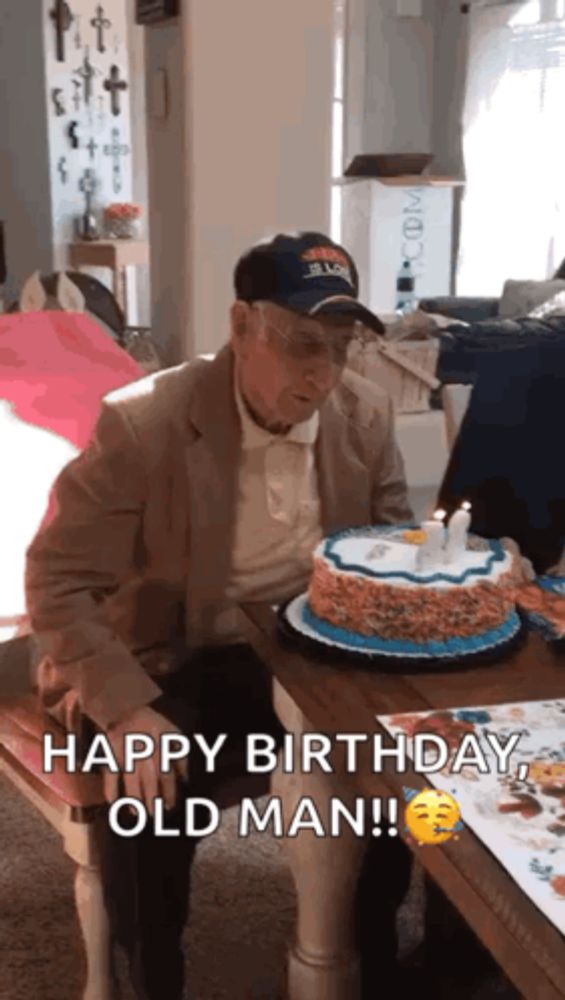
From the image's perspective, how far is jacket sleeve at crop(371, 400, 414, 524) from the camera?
5.58ft

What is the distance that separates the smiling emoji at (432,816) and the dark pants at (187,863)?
0.63 metres

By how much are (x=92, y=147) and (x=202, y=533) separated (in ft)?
18.3

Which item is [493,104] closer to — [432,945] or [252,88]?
[252,88]

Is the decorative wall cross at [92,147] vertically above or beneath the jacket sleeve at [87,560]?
above

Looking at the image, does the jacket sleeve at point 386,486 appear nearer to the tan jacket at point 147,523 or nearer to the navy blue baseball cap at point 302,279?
the tan jacket at point 147,523

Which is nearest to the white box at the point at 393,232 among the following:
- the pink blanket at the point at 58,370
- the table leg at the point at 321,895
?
the pink blanket at the point at 58,370

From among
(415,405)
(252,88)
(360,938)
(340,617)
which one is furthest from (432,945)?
(252,88)

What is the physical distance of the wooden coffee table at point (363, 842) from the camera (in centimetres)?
83

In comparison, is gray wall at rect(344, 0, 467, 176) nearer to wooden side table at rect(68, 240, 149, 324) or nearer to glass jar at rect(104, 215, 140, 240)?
glass jar at rect(104, 215, 140, 240)

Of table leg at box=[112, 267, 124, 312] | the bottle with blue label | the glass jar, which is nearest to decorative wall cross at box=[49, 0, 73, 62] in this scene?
the glass jar

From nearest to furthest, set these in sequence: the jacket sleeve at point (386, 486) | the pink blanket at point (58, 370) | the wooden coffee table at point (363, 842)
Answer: the wooden coffee table at point (363, 842)
the jacket sleeve at point (386, 486)
the pink blanket at point (58, 370)

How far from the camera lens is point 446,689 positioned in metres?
1.20

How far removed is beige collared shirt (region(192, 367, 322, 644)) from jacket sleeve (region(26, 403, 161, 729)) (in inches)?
5.7

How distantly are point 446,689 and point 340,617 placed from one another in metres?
0.15
